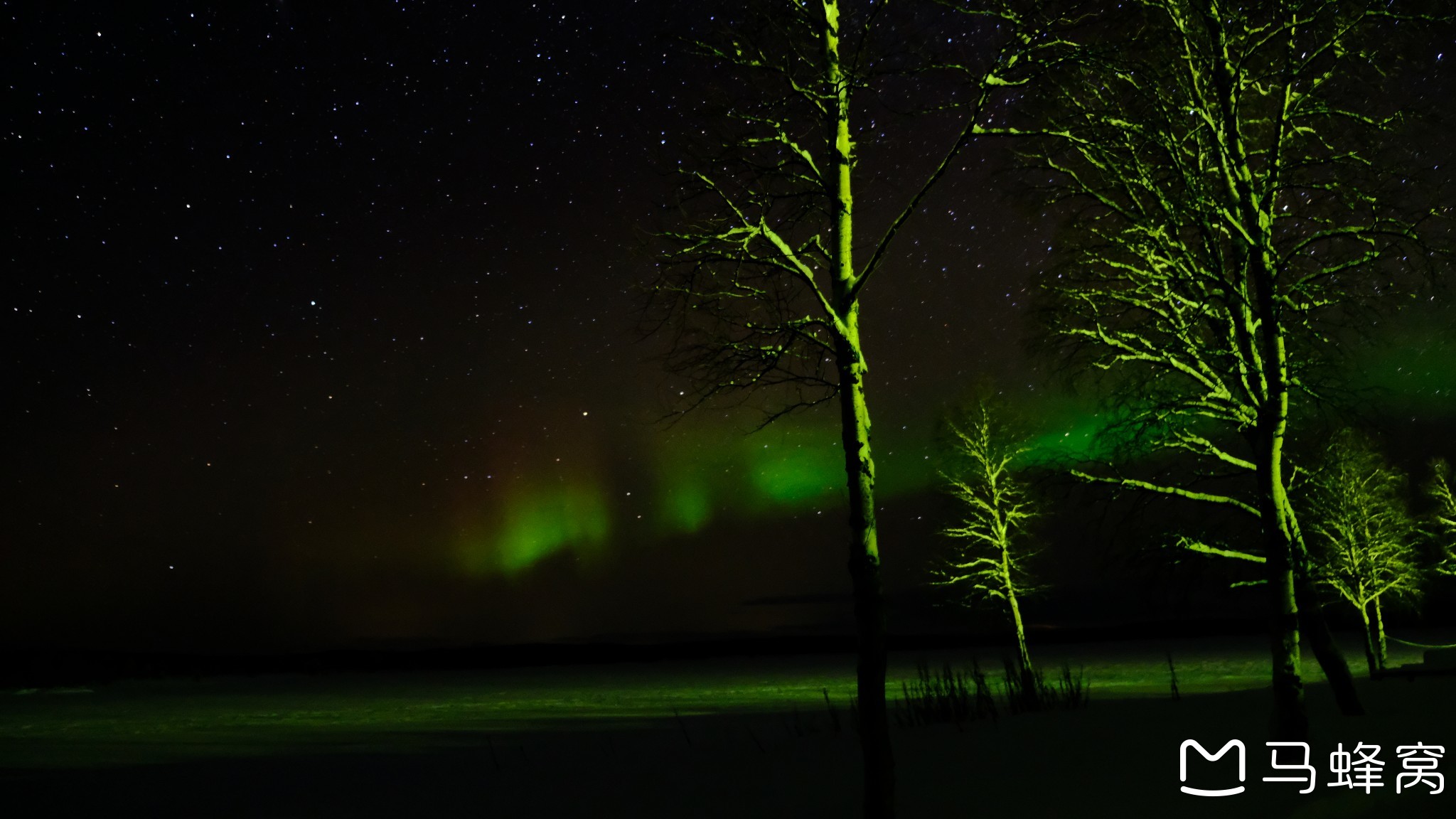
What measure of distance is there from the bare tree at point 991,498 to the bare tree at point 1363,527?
27.5 feet

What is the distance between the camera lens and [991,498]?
30656mm

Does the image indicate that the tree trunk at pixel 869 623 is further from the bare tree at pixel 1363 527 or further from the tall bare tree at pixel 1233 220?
the bare tree at pixel 1363 527

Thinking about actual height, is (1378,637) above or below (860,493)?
below

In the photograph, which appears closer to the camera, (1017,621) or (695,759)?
(695,759)

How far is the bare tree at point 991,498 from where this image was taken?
2944 cm

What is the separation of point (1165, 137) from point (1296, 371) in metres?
3.57

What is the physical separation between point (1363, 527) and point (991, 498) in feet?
40.6

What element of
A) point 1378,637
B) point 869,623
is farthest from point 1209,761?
point 1378,637

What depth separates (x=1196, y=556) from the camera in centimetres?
1372

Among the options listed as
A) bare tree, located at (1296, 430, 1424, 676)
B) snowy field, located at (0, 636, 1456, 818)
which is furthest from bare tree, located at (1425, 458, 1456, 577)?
snowy field, located at (0, 636, 1456, 818)

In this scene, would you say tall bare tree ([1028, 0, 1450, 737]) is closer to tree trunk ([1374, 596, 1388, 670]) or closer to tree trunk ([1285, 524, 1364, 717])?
tree trunk ([1285, 524, 1364, 717])

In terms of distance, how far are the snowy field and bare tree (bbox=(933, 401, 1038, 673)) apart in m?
3.92

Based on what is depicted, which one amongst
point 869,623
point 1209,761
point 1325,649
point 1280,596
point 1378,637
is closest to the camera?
point 869,623

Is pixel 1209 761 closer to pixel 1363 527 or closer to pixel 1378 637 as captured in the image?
pixel 1363 527
